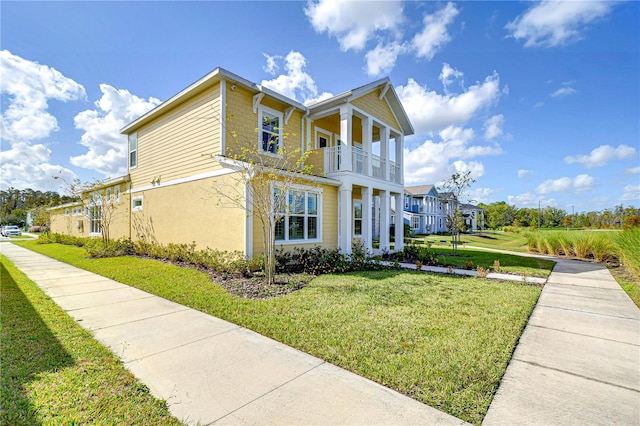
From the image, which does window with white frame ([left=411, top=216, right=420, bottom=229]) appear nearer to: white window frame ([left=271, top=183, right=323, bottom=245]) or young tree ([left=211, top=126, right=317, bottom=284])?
white window frame ([left=271, top=183, right=323, bottom=245])

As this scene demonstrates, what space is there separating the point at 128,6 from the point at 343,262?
36.9ft

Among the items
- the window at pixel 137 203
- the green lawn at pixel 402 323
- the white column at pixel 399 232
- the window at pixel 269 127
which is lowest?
the green lawn at pixel 402 323

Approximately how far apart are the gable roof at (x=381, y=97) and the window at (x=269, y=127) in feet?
5.80

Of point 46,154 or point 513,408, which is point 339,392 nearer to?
point 513,408

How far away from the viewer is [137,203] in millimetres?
15141

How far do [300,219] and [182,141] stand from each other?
632 centimetres

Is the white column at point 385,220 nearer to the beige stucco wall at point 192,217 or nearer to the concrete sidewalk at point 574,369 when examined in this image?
the beige stucco wall at point 192,217

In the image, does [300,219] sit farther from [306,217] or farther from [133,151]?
[133,151]

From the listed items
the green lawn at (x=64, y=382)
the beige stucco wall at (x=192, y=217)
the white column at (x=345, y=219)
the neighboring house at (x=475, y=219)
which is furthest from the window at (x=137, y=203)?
the neighboring house at (x=475, y=219)

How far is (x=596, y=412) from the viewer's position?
2.59 metres

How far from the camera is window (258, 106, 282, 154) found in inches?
442

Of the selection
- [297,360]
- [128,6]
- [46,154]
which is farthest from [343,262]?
[46,154]

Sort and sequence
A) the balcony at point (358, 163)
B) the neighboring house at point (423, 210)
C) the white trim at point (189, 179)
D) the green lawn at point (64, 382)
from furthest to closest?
the neighboring house at point (423, 210), the balcony at point (358, 163), the white trim at point (189, 179), the green lawn at point (64, 382)

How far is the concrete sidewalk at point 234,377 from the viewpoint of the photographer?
2471 mm
